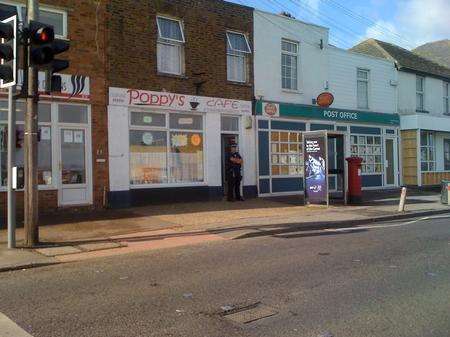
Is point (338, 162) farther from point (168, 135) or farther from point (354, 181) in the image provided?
point (168, 135)

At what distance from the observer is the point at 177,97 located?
17391 mm

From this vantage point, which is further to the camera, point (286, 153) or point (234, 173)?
point (286, 153)

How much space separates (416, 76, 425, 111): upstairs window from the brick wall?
11.8m

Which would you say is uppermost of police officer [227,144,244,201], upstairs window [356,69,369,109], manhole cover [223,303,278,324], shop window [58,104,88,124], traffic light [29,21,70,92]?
upstairs window [356,69,369,109]

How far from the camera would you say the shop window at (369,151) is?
966 inches

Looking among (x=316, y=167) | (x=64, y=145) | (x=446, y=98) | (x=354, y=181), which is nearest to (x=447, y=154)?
(x=446, y=98)

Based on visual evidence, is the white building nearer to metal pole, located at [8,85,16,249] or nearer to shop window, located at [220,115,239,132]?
shop window, located at [220,115,239,132]

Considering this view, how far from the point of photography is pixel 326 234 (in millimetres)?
12406

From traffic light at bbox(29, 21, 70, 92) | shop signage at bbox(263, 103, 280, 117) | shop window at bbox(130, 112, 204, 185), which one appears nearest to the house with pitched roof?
shop signage at bbox(263, 103, 280, 117)

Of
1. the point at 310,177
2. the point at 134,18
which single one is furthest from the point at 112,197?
the point at 310,177

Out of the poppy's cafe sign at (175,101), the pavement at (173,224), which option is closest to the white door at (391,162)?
the pavement at (173,224)

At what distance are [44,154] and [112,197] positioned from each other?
231 centimetres

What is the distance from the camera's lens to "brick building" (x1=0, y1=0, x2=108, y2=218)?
14703 millimetres

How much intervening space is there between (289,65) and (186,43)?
5.39 m
